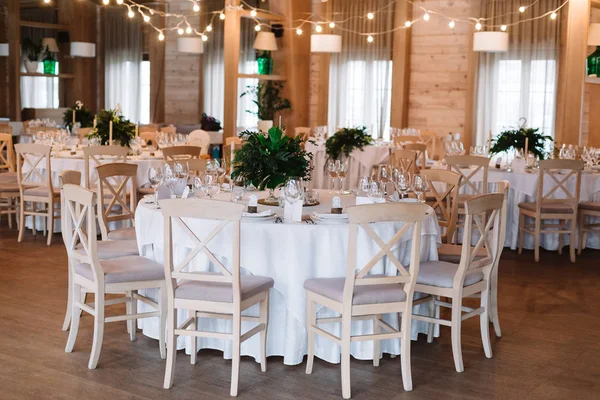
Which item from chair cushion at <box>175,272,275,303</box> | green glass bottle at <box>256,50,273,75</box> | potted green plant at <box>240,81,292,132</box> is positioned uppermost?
green glass bottle at <box>256,50,273,75</box>

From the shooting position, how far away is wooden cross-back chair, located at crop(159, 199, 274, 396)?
13.0 ft

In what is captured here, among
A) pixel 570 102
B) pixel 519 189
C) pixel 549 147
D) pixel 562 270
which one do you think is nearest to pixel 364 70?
pixel 549 147

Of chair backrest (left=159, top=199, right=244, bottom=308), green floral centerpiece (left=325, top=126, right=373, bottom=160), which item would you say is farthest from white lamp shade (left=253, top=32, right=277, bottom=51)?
chair backrest (left=159, top=199, right=244, bottom=308)

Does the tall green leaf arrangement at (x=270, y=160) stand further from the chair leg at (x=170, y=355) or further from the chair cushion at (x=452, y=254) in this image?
the chair leg at (x=170, y=355)

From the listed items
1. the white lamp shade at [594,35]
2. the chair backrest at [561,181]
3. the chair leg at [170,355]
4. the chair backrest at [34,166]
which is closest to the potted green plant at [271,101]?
the chair backrest at [34,166]

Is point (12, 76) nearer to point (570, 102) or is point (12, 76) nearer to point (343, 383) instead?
point (570, 102)

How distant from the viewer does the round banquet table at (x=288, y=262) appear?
4477mm

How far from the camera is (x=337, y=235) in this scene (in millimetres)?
4473

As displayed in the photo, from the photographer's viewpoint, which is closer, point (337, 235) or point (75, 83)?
point (337, 235)

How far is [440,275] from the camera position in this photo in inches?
181

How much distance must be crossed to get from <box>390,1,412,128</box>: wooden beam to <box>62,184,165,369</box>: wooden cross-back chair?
8657 mm

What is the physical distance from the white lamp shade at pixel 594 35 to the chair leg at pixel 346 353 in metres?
6.60

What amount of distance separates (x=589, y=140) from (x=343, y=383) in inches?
316

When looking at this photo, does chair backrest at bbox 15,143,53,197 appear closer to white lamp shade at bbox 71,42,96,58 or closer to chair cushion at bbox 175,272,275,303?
chair cushion at bbox 175,272,275,303
